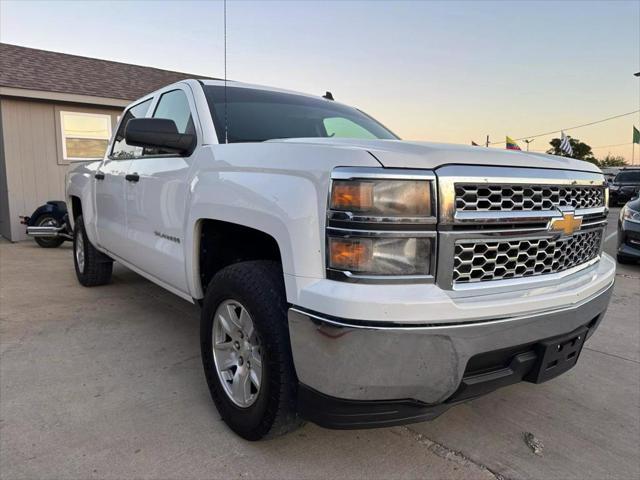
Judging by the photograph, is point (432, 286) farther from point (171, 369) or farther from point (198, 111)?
point (171, 369)

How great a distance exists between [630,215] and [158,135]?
7.18m

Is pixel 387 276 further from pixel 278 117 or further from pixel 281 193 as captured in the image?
pixel 278 117

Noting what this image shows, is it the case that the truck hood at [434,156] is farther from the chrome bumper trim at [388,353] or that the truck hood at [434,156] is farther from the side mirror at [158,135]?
the side mirror at [158,135]

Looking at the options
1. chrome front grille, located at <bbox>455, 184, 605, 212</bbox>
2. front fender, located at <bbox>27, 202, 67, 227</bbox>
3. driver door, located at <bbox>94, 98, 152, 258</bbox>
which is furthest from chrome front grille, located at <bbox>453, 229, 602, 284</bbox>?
front fender, located at <bbox>27, 202, 67, 227</bbox>

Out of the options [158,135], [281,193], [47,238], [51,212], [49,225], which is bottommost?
[47,238]

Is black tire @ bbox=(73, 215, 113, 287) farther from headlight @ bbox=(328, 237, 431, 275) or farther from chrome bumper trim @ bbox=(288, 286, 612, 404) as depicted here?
headlight @ bbox=(328, 237, 431, 275)

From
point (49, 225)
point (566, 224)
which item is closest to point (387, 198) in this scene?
point (566, 224)

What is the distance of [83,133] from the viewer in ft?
33.9

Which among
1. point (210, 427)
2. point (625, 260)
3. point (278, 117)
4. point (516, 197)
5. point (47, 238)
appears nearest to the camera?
point (516, 197)

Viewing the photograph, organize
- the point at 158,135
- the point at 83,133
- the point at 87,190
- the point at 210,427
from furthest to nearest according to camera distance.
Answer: the point at 83,133 → the point at 87,190 → the point at 158,135 → the point at 210,427

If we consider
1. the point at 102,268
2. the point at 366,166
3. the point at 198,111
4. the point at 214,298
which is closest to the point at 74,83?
the point at 102,268

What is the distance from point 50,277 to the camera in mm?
6125

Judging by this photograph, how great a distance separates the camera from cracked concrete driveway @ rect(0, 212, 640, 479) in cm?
221

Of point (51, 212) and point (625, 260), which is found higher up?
point (51, 212)
